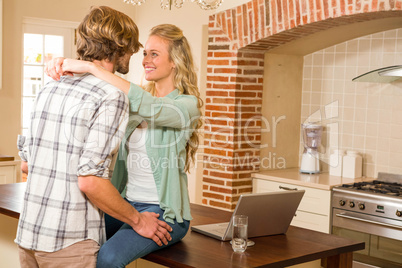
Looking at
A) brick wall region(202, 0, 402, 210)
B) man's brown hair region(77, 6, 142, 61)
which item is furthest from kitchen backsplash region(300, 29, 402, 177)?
man's brown hair region(77, 6, 142, 61)

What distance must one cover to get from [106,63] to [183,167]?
1.70ft

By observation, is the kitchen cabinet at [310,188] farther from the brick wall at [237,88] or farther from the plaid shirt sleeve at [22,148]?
the plaid shirt sleeve at [22,148]

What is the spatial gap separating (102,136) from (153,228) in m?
0.42

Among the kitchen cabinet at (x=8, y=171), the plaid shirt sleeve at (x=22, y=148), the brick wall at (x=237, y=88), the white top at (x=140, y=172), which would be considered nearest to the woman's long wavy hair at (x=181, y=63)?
the white top at (x=140, y=172)

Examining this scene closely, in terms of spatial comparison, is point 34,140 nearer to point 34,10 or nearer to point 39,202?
point 39,202

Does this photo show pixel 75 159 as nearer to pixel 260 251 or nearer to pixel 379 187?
pixel 260 251

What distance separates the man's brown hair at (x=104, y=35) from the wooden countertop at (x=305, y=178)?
277 cm

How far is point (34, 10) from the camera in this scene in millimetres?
6035

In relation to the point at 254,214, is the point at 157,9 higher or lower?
higher

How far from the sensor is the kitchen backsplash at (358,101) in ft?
15.4

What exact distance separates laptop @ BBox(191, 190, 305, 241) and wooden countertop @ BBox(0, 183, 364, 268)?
30 millimetres

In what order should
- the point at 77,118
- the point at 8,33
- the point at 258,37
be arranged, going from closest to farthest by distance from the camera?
the point at 77,118, the point at 258,37, the point at 8,33

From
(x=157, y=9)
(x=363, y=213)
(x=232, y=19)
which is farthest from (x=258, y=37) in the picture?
(x=157, y=9)

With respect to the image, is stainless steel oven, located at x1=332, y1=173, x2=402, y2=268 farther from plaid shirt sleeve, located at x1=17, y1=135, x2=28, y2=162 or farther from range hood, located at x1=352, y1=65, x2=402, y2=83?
plaid shirt sleeve, located at x1=17, y1=135, x2=28, y2=162
